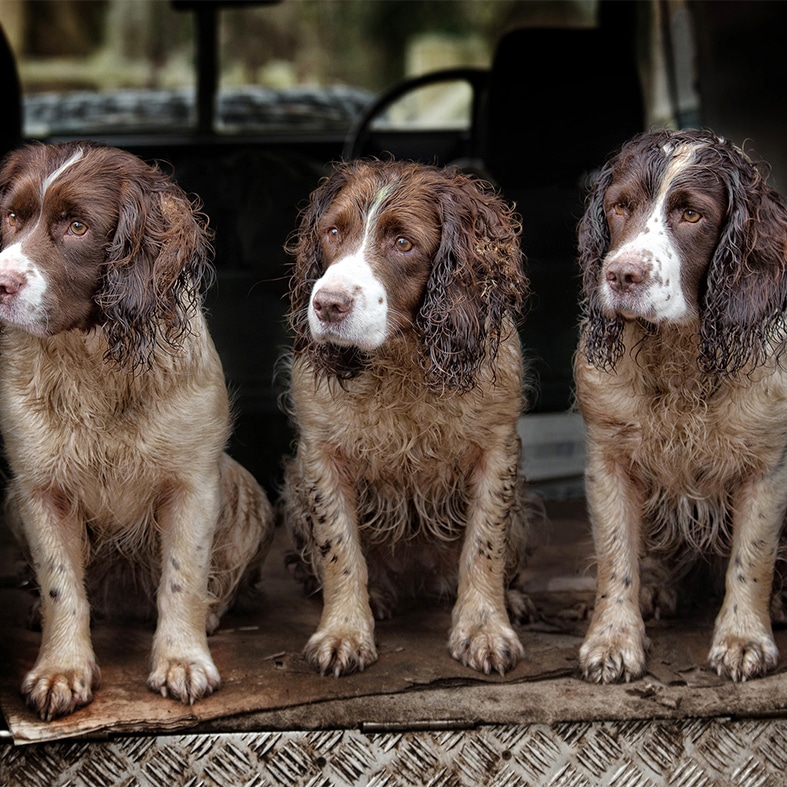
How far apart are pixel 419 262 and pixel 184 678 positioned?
1397mm

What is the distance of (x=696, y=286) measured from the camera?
3379 mm

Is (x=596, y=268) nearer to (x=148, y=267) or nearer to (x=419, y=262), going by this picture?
(x=419, y=262)

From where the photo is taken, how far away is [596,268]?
3.54 metres

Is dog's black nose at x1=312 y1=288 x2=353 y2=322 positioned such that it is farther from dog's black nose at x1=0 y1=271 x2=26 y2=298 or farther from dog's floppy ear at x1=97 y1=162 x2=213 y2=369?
dog's black nose at x1=0 y1=271 x2=26 y2=298

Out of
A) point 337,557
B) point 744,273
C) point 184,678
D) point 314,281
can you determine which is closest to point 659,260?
point 744,273

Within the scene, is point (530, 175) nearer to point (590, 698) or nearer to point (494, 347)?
point (494, 347)

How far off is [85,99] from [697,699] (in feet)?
19.1

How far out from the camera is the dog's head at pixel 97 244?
3.13 meters

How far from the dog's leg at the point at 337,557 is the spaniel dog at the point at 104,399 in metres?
0.34

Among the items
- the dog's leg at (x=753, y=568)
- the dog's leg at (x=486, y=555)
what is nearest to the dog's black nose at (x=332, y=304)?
the dog's leg at (x=486, y=555)

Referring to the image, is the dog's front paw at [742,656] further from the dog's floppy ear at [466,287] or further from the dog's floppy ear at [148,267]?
the dog's floppy ear at [148,267]

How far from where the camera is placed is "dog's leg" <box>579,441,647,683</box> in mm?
3604

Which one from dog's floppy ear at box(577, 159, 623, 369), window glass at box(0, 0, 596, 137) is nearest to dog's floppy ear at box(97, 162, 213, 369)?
dog's floppy ear at box(577, 159, 623, 369)

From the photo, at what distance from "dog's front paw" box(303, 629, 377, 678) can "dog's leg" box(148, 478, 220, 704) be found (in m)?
0.32
